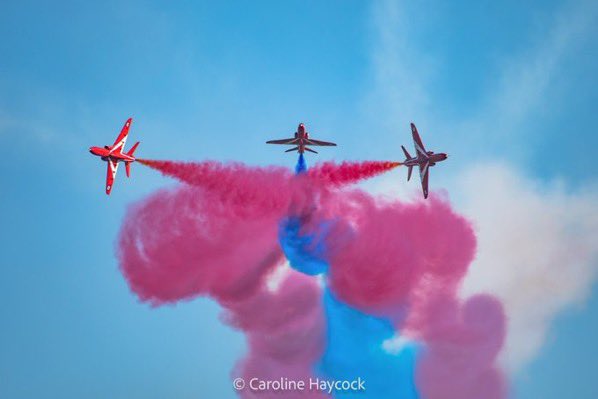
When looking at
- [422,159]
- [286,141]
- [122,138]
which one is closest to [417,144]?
[422,159]

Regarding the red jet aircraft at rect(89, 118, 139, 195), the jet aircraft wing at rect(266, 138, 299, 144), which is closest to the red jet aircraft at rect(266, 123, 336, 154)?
the jet aircraft wing at rect(266, 138, 299, 144)

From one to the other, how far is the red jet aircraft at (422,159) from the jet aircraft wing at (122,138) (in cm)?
2348

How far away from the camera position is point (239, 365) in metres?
56.0

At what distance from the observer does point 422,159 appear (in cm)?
5525

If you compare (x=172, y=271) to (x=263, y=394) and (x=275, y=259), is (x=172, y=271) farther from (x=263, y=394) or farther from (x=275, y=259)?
(x=263, y=394)

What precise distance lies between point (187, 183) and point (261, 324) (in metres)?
13.6

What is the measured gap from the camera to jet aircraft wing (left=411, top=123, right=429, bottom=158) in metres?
55.4

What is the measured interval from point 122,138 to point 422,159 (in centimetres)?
2524

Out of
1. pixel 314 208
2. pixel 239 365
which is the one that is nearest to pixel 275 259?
pixel 314 208

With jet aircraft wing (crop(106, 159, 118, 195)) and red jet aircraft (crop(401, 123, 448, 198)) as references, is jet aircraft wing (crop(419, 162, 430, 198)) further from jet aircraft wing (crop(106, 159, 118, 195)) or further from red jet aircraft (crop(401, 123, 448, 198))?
jet aircraft wing (crop(106, 159, 118, 195))

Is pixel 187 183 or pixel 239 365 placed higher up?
pixel 187 183

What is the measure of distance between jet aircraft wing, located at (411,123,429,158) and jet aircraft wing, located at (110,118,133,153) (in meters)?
24.4

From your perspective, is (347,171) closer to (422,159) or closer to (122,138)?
(422,159)

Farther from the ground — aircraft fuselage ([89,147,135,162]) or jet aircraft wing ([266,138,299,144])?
jet aircraft wing ([266,138,299,144])
